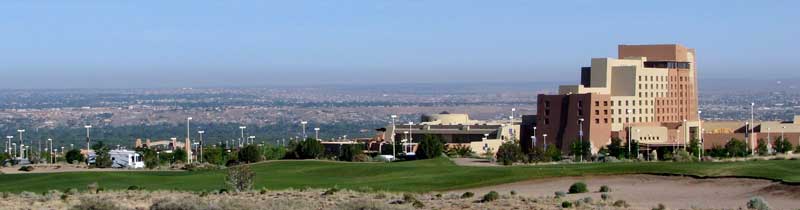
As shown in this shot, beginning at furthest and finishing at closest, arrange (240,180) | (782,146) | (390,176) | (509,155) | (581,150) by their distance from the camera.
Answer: (782,146) < (581,150) < (509,155) < (390,176) < (240,180)

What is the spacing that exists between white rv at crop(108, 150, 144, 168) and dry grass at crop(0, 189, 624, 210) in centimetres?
4516

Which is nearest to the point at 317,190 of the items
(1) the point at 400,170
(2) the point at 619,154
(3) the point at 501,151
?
(1) the point at 400,170

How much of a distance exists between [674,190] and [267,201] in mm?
15415

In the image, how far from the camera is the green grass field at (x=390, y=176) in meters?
60.2

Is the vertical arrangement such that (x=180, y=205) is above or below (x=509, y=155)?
below

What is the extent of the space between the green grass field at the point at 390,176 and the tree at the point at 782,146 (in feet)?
136

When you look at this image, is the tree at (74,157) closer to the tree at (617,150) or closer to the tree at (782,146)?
the tree at (617,150)

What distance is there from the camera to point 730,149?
10669 centimetres

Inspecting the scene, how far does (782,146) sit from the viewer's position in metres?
113

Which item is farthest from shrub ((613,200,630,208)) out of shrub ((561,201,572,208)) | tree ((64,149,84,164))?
tree ((64,149,84,164))

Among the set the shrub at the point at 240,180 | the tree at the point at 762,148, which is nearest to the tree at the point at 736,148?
the tree at the point at 762,148

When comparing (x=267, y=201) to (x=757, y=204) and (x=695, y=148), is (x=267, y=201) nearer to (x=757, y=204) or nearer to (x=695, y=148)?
(x=757, y=204)

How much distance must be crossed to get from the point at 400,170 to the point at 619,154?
36.0 meters

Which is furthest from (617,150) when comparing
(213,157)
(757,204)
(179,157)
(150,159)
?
(757,204)
